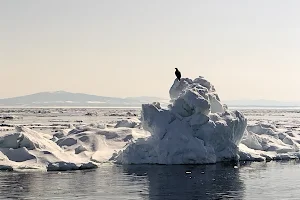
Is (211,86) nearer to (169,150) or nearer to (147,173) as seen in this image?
(169,150)

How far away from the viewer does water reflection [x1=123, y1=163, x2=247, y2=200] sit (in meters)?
21.9

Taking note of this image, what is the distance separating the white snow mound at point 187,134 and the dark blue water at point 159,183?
115 cm

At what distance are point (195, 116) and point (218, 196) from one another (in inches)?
481

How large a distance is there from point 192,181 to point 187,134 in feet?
23.5

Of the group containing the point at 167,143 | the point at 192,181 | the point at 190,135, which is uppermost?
the point at 190,135

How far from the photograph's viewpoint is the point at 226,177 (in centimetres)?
2664

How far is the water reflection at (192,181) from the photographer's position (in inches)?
862

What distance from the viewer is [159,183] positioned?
2472cm

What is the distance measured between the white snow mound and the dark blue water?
3.77 ft

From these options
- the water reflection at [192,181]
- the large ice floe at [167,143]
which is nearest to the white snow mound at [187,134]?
the large ice floe at [167,143]

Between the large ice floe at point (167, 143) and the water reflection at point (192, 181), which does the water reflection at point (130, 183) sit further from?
the large ice floe at point (167, 143)

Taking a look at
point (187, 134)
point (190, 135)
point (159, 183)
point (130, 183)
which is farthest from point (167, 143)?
point (130, 183)

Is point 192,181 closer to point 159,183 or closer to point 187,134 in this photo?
point 159,183

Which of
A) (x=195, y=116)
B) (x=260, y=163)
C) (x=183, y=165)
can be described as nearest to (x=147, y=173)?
(x=183, y=165)
